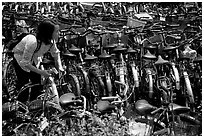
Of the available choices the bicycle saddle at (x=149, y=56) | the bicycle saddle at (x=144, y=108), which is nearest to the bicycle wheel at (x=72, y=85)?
the bicycle saddle at (x=144, y=108)

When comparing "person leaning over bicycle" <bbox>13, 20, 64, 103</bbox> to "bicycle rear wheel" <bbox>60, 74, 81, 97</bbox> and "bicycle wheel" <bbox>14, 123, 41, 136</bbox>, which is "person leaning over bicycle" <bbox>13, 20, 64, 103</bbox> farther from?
"bicycle wheel" <bbox>14, 123, 41, 136</bbox>

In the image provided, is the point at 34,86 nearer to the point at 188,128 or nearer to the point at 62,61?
the point at 62,61

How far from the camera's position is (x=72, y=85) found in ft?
17.2

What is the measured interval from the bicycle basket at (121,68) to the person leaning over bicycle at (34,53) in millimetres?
1016

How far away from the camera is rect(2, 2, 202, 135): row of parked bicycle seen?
5059mm

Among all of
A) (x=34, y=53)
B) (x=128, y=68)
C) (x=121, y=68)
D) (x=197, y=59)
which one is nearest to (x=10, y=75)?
(x=34, y=53)

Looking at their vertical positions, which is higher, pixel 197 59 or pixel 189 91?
pixel 197 59

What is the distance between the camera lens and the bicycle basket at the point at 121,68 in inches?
211

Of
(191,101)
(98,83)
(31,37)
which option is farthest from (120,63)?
(31,37)

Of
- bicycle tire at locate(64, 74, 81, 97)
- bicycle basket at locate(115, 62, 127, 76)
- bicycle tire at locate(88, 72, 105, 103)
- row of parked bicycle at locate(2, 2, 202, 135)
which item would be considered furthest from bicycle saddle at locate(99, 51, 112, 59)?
bicycle tire at locate(64, 74, 81, 97)

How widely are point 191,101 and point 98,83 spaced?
63.1 inches

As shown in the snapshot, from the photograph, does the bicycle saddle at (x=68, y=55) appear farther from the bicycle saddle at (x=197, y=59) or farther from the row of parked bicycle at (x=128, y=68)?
Answer: the bicycle saddle at (x=197, y=59)

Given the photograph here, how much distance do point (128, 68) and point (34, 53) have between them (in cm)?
177

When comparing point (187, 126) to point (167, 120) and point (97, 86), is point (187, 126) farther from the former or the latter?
point (97, 86)
